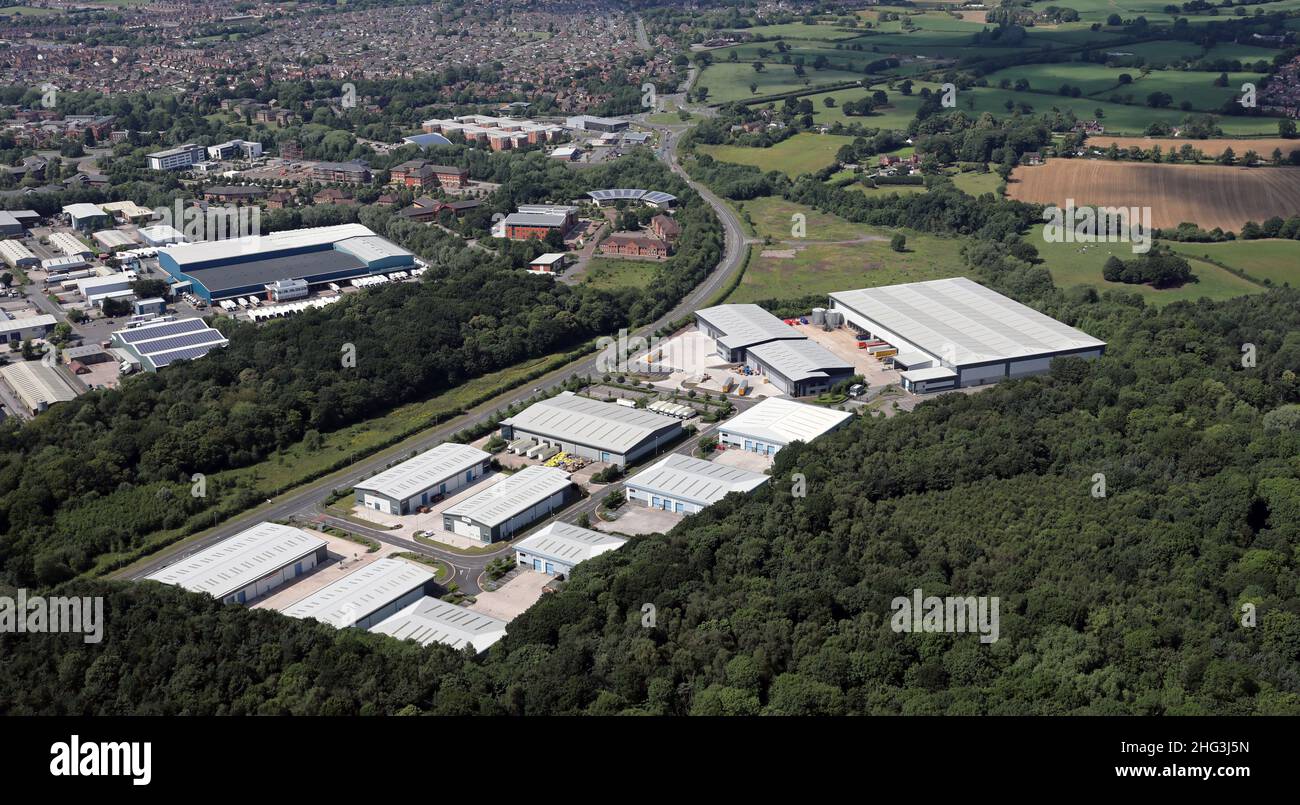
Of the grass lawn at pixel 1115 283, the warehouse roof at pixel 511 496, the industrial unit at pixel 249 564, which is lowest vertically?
the industrial unit at pixel 249 564

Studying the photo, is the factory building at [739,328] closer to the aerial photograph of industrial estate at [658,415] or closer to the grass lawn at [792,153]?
the aerial photograph of industrial estate at [658,415]

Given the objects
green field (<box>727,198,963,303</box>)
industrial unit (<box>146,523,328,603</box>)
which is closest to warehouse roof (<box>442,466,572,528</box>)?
industrial unit (<box>146,523,328,603</box>)

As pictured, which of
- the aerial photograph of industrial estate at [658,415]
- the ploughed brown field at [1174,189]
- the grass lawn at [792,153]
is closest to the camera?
the aerial photograph of industrial estate at [658,415]

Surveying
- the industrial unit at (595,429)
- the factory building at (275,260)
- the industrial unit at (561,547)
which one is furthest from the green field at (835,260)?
the industrial unit at (561,547)

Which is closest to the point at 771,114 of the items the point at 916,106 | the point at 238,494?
the point at 916,106

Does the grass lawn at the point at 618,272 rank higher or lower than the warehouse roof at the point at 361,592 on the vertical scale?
higher

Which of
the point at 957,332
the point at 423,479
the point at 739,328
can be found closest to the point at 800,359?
the point at 739,328

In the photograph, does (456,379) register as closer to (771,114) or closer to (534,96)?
(771,114)
